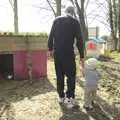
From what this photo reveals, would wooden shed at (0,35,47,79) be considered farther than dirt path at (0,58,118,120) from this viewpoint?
Yes

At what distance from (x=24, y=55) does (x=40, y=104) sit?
2990 mm

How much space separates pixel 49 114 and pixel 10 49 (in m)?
3.58

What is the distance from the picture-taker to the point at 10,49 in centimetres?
971

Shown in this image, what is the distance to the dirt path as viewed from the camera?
645 centimetres

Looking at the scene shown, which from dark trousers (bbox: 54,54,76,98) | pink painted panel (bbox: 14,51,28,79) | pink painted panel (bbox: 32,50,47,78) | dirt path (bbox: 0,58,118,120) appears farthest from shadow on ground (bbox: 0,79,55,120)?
dark trousers (bbox: 54,54,76,98)

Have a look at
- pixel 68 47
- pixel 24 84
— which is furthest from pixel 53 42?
pixel 24 84

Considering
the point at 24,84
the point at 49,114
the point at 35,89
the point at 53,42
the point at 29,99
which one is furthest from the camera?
the point at 24,84

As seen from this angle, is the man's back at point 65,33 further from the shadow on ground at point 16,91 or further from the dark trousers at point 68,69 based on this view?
the shadow on ground at point 16,91

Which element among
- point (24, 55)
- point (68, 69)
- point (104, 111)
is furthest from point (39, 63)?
point (104, 111)

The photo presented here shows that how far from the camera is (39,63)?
403 inches

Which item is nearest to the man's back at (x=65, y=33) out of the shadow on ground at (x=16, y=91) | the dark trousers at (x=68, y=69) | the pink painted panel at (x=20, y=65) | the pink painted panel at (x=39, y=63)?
the dark trousers at (x=68, y=69)

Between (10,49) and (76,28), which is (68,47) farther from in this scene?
(10,49)

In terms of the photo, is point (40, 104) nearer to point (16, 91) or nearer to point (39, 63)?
point (16, 91)

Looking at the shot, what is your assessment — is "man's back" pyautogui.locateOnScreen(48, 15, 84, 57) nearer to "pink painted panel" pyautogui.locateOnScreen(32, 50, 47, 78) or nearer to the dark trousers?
the dark trousers
